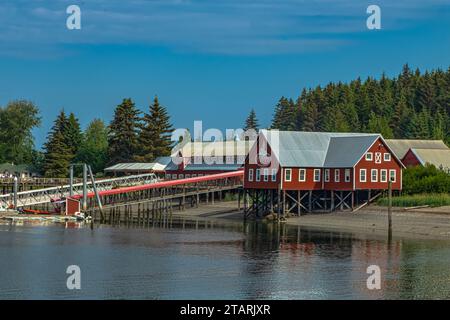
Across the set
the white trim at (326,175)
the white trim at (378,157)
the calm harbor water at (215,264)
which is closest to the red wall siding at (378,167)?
the white trim at (378,157)

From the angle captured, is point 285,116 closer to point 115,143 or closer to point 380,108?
point 380,108

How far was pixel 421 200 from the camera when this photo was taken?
244 ft

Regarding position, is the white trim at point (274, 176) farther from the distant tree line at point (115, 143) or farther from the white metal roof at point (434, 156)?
the distant tree line at point (115, 143)

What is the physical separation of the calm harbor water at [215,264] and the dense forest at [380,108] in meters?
71.3

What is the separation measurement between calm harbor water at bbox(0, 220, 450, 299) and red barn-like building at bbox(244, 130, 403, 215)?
11408 millimetres

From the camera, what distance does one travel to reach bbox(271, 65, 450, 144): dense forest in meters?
138

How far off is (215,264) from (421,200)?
100 ft

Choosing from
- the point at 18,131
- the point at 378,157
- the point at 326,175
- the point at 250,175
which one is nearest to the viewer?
Answer: the point at 378,157

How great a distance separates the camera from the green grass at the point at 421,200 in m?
72.6

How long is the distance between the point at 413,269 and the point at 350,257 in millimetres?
5937

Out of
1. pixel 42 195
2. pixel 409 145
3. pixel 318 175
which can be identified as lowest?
pixel 42 195

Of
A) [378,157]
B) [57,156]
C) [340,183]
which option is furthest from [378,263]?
[57,156]

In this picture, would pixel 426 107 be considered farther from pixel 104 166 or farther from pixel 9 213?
pixel 9 213
